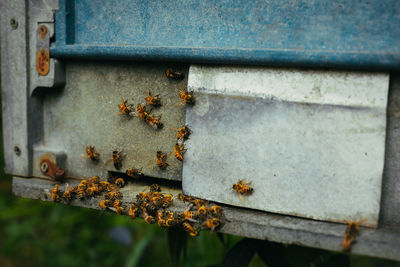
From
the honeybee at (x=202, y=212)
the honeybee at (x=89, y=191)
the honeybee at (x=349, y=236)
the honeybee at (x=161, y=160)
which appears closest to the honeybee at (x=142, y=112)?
the honeybee at (x=161, y=160)

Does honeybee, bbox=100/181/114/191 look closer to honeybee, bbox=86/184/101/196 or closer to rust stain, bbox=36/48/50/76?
honeybee, bbox=86/184/101/196

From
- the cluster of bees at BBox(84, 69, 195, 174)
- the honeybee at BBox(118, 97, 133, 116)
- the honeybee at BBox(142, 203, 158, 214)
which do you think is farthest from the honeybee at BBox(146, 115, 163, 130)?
the honeybee at BBox(142, 203, 158, 214)

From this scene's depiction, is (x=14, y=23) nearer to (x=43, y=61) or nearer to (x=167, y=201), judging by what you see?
(x=43, y=61)

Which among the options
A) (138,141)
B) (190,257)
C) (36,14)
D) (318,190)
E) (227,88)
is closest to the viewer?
(318,190)

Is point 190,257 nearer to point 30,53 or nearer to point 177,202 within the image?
point 177,202

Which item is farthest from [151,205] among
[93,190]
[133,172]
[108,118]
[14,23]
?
[14,23]

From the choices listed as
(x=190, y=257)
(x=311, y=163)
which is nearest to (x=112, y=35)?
(x=311, y=163)

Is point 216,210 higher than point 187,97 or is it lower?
lower
